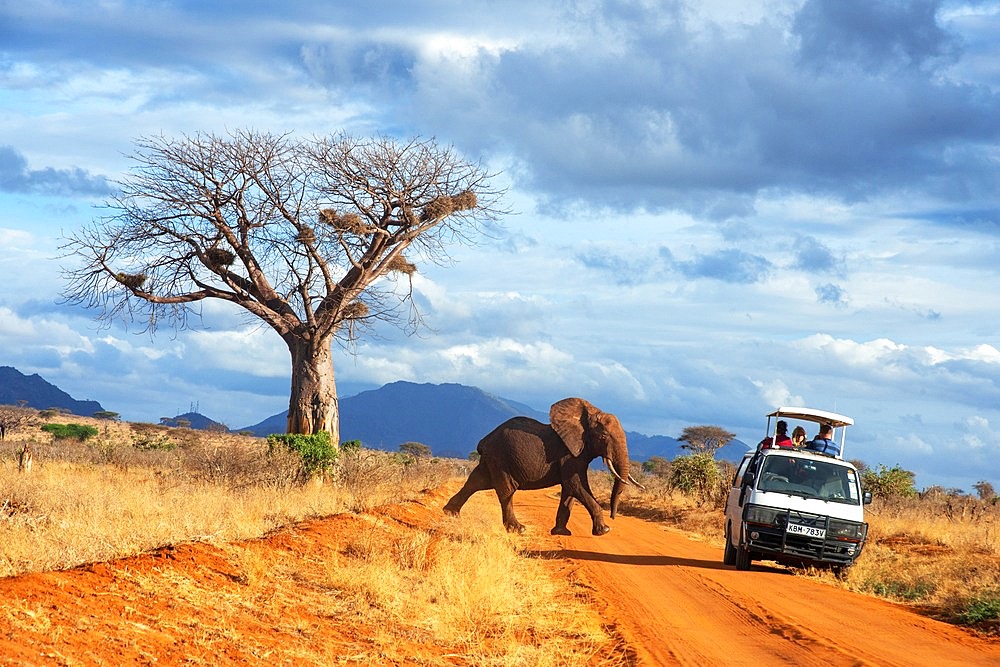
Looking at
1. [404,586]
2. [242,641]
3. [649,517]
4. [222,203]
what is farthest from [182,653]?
[649,517]

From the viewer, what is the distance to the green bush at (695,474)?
3738 centimetres

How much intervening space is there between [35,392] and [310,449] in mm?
166122

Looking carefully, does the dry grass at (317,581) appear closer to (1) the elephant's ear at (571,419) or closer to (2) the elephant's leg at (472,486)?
(2) the elephant's leg at (472,486)

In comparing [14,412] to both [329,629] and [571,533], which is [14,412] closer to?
[571,533]

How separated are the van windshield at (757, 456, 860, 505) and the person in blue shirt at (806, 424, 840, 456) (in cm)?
96

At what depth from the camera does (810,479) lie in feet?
55.4

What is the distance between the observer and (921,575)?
54.3ft

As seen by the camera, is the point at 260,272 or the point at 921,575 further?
the point at 260,272

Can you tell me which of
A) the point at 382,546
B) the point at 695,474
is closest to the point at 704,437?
the point at 695,474

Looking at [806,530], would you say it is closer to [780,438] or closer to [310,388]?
[780,438]

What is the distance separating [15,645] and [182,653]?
3.89 ft

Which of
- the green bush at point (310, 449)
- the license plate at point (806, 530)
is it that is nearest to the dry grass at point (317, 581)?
the license plate at point (806, 530)

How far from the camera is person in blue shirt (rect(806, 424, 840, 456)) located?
18016 millimetres

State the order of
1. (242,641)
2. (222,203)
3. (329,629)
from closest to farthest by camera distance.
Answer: (242,641)
(329,629)
(222,203)
